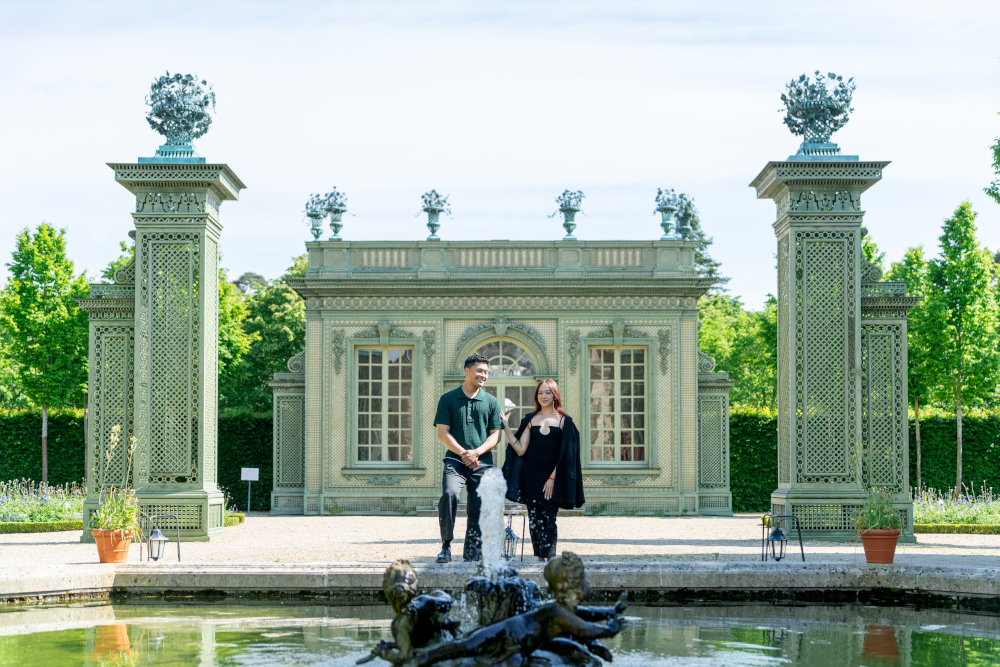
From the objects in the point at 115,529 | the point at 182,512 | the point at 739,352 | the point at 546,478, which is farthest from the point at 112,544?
the point at 739,352

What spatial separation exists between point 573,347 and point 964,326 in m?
7.51

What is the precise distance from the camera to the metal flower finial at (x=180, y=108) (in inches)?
507

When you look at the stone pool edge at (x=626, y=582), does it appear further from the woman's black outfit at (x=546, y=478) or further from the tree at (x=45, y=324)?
the tree at (x=45, y=324)

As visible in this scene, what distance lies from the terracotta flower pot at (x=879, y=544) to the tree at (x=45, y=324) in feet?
54.7

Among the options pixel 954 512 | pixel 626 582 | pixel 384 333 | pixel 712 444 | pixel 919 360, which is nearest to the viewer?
pixel 626 582

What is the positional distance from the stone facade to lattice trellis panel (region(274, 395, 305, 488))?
0.29 m

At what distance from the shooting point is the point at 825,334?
501 inches

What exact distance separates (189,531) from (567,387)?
8.31 m

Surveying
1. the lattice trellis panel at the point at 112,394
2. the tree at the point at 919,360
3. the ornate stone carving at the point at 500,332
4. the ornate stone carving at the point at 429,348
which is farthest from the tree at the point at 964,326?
the lattice trellis panel at the point at 112,394

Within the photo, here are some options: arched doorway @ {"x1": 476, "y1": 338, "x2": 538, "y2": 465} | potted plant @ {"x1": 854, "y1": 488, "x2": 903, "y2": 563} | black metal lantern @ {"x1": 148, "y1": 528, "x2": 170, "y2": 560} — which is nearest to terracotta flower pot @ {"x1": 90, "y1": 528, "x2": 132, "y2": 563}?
black metal lantern @ {"x1": 148, "y1": 528, "x2": 170, "y2": 560}

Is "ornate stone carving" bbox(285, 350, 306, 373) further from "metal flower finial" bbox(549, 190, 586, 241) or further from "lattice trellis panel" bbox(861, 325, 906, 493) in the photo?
"lattice trellis panel" bbox(861, 325, 906, 493)

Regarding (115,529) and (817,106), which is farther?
(817,106)

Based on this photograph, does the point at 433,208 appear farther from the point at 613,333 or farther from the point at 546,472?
the point at 546,472

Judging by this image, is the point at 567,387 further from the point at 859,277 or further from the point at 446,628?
the point at 446,628
